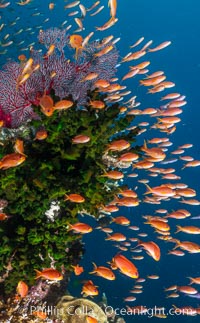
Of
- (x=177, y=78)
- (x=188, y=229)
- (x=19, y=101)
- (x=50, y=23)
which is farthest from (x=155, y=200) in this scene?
(x=177, y=78)

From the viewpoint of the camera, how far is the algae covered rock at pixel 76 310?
5.96 metres

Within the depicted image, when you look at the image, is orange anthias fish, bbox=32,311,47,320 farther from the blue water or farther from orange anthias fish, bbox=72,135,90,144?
the blue water

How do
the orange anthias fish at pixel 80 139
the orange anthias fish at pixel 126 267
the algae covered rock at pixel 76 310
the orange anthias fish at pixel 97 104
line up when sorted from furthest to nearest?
the algae covered rock at pixel 76 310
the orange anthias fish at pixel 97 104
the orange anthias fish at pixel 80 139
the orange anthias fish at pixel 126 267

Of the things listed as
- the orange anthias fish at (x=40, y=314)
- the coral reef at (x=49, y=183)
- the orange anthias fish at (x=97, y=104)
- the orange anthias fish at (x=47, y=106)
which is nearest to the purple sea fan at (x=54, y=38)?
the coral reef at (x=49, y=183)

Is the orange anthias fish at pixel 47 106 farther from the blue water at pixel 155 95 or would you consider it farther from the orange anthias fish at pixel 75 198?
the blue water at pixel 155 95

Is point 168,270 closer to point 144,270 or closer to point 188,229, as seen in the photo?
point 144,270

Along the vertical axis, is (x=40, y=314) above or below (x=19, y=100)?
below

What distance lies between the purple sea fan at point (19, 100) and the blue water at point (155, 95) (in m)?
9.13

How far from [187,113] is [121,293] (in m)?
44.7

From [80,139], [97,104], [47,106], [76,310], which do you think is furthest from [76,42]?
[76,310]

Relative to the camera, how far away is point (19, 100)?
18.7 feet

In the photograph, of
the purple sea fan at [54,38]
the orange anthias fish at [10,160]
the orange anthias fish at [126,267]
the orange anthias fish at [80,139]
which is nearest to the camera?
the orange anthias fish at [10,160]

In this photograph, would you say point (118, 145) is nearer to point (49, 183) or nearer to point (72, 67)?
point (49, 183)

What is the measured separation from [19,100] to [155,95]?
60397mm
